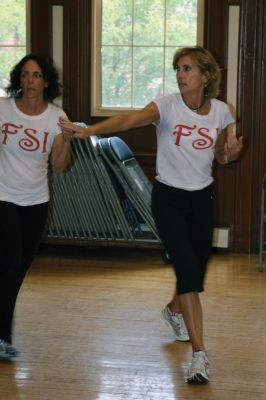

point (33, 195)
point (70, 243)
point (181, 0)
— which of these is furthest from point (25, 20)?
point (33, 195)

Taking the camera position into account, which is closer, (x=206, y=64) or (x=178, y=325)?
(x=206, y=64)

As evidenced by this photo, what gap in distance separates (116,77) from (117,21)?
47cm

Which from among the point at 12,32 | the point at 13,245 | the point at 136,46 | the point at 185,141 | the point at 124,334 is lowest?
the point at 124,334

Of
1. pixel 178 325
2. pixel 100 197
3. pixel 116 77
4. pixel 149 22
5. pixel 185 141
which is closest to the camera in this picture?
pixel 185 141

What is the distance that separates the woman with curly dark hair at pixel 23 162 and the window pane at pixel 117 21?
2.95 meters

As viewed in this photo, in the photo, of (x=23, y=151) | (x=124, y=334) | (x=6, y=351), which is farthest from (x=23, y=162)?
(x=124, y=334)

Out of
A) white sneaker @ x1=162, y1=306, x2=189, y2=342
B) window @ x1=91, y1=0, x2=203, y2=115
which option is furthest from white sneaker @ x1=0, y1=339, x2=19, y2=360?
window @ x1=91, y1=0, x2=203, y2=115

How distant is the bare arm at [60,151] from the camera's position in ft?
12.2

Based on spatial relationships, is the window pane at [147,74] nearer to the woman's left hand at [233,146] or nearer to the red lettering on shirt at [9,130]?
the woman's left hand at [233,146]

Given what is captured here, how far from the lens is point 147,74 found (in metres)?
6.71

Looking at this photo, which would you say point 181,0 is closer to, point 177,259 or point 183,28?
point 183,28

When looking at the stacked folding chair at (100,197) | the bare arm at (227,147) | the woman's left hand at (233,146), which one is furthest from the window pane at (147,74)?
the woman's left hand at (233,146)

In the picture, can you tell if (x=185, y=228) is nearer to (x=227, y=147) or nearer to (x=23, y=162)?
(x=227, y=147)

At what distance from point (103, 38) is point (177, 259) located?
355 cm
